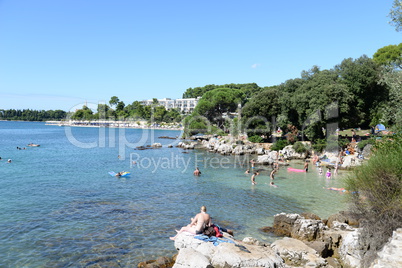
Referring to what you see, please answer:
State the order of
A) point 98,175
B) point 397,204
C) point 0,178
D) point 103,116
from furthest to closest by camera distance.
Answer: point 103,116, point 98,175, point 0,178, point 397,204

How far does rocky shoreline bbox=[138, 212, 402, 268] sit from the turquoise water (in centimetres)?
191

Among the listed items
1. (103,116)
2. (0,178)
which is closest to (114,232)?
(0,178)

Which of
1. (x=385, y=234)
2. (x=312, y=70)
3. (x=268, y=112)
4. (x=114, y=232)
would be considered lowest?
(x=114, y=232)

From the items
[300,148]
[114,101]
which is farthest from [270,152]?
[114,101]

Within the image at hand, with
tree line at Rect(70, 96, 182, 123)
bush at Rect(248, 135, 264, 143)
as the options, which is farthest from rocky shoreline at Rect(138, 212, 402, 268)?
tree line at Rect(70, 96, 182, 123)

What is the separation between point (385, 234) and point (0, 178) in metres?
33.6

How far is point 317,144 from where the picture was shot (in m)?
42.6

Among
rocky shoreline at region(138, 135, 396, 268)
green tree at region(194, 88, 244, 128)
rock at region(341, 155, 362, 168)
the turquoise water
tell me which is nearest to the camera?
rocky shoreline at region(138, 135, 396, 268)

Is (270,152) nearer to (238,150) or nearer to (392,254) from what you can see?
(238,150)

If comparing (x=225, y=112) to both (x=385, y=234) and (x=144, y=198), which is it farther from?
(x=385, y=234)

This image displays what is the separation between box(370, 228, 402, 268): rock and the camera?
891cm

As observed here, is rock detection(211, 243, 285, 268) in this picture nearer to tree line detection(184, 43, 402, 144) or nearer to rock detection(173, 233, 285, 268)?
rock detection(173, 233, 285, 268)

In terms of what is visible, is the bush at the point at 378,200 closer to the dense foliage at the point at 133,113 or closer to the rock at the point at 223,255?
the rock at the point at 223,255

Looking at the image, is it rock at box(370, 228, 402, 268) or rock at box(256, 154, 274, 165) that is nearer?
rock at box(370, 228, 402, 268)
